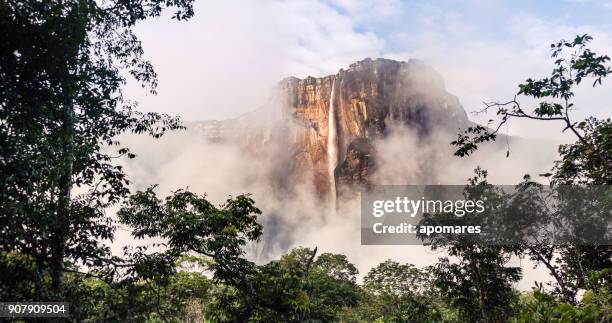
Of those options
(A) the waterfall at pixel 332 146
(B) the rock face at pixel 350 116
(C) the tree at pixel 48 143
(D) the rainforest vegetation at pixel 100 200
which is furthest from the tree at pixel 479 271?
(A) the waterfall at pixel 332 146

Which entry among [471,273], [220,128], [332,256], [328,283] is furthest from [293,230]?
[471,273]

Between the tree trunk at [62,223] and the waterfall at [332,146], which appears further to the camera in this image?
the waterfall at [332,146]

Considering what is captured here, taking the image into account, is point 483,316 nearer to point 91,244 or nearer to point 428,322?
point 428,322

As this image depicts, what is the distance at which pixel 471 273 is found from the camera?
15.3 metres

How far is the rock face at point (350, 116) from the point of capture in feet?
278

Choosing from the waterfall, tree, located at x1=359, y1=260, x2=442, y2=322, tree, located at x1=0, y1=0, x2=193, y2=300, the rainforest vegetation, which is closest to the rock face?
the waterfall

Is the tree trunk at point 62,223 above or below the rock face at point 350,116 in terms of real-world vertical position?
below

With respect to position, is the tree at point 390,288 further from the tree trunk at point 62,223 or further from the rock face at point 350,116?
the rock face at point 350,116

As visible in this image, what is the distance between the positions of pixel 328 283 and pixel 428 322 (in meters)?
10.1

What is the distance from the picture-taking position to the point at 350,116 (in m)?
87.1

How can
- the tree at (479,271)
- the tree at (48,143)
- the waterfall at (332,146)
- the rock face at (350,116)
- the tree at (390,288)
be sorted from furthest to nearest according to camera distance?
the waterfall at (332,146)
the rock face at (350,116)
the tree at (390,288)
the tree at (479,271)
the tree at (48,143)

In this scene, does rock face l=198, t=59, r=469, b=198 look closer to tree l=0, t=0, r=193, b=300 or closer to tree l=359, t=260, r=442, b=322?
tree l=359, t=260, r=442, b=322

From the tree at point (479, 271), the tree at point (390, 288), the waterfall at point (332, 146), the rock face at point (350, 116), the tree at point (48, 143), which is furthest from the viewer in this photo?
the waterfall at point (332, 146)

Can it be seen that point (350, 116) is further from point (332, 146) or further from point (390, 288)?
point (390, 288)
